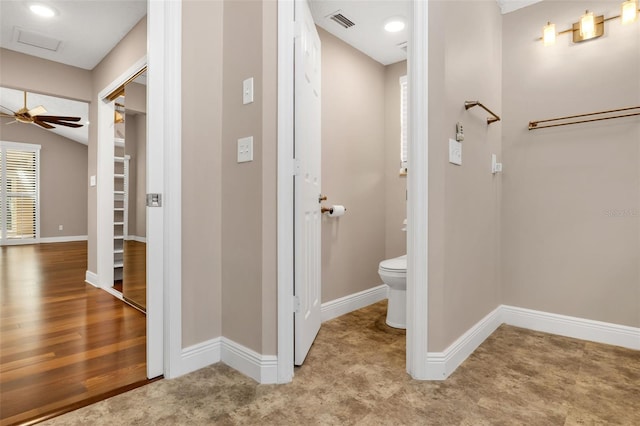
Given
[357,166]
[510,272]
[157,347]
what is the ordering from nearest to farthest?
[157,347], [510,272], [357,166]

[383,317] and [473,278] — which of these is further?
[383,317]

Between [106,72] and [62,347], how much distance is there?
111 inches

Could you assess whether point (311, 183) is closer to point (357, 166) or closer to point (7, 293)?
point (357, 166)

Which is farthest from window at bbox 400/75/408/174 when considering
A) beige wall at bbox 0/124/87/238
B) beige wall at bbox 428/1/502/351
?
beige wall at bbox 0/124/87/238

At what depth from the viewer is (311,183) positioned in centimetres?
212

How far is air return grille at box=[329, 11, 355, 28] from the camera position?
2.54 m

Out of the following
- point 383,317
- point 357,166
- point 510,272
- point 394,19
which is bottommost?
point 383,317

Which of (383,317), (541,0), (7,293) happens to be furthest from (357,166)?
(7,293)

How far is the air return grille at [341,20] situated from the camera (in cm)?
254

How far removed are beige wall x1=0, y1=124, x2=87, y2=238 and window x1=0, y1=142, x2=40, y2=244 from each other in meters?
0.12

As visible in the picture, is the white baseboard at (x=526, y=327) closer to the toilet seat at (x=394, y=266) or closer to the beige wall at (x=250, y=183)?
the toilet seat at (x=394, y=266)

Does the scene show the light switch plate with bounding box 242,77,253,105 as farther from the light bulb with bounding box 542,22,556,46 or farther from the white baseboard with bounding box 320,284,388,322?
the light bulb with bounding box 542,22,556,46

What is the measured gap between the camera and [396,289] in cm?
254

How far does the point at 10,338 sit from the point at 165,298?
4.69 ft
